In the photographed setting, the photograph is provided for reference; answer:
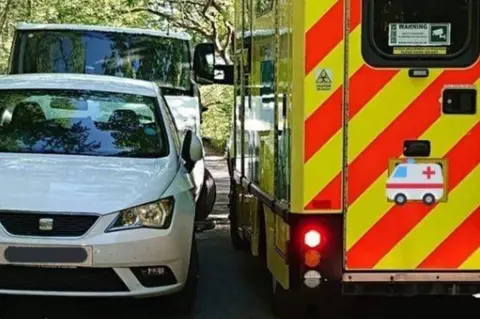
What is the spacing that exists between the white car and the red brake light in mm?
1276

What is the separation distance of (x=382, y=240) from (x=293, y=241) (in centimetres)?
52

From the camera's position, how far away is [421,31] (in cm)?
534

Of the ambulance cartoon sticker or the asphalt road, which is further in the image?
the asphalt road

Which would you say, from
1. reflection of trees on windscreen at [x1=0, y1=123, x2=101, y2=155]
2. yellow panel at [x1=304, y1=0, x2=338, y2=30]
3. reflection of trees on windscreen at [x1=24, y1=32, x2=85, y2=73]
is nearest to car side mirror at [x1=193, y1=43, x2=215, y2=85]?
reflection of trees on windscreen at [x1=24, y1=32, x2=85, y2=73]

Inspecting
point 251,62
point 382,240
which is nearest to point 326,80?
point 382,240

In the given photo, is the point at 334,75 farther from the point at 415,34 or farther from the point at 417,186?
the point at 417,186

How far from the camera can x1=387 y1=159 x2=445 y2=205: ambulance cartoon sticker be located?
5.36 meters

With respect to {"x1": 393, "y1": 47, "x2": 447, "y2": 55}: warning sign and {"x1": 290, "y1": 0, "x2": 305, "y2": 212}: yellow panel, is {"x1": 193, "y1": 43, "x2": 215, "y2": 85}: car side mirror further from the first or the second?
{"x1": 393, "y1": 47, "x2": 447, "y2": 55}: warning sign

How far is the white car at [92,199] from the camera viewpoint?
6.00m

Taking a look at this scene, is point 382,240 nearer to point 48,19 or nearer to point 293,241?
point 293,241

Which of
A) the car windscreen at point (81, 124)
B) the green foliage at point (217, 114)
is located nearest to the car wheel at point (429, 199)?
the car windscreen at point (81, 124)

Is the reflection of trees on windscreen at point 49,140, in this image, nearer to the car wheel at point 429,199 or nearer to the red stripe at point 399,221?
the red stripe at point 399,221

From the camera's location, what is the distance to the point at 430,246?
542 centimetres

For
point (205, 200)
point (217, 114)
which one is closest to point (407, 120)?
point (205, 200)
